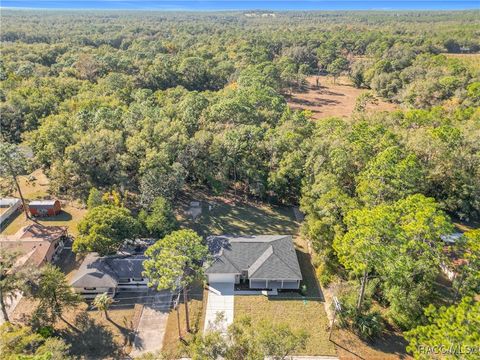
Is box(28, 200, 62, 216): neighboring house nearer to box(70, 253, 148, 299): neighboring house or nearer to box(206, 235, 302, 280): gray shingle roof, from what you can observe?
box(70, 253, 148, 299): neighboring house

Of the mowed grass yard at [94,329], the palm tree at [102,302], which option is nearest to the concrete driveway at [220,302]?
the mowed grass yard at [94,329]

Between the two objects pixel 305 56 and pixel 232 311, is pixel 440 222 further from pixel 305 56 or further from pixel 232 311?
pixel 305 56

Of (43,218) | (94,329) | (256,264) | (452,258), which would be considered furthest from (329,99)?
(94,329)

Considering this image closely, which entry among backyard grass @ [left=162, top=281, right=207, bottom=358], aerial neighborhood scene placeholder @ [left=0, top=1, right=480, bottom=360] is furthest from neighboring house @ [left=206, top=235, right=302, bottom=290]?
backyard grass @ [left=162, top=281, right=207, bottom=358]

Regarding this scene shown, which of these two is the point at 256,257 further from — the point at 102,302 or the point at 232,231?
the point at 102,302

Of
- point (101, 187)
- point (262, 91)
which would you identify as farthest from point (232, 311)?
point (262, 91)
